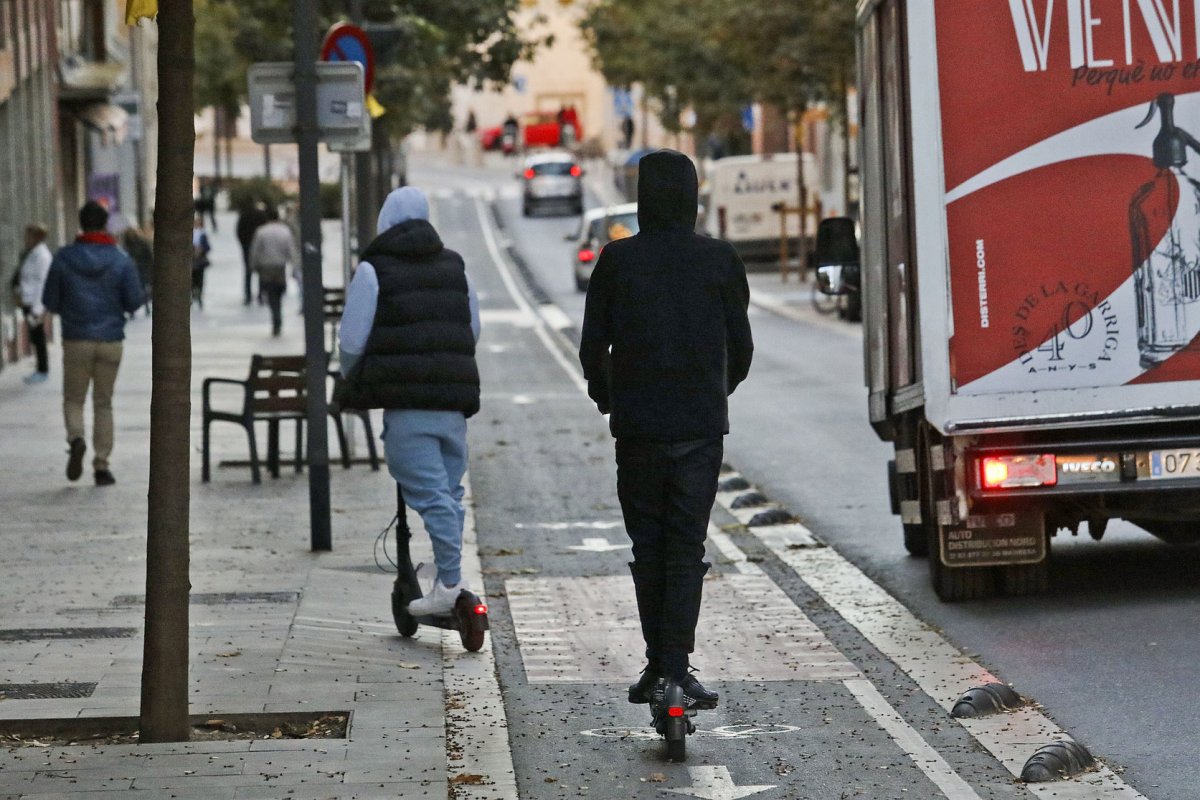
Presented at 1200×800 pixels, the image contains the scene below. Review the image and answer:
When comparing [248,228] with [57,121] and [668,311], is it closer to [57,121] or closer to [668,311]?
[57,121]

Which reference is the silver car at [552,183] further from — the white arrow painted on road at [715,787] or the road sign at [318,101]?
the white arrow painted on road at [715,787]

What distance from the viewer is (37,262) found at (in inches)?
1017

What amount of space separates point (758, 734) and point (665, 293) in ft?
4.86

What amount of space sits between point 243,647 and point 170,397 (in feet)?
6.37

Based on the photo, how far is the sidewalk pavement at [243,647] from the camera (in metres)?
6.73

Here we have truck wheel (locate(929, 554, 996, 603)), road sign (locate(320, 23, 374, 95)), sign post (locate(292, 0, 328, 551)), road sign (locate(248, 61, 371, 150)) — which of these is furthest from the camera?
road sign (locate(320, 23, 374, 95))

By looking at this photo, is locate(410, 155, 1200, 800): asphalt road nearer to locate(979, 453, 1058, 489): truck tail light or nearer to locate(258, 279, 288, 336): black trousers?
locate(979, 453, 1058, 489): truck tail light

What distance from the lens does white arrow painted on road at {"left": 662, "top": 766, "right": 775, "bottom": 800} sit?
6.73 meters

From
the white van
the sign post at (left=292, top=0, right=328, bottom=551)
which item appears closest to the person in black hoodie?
the sign post at (left=292, top=0, right=328, bottom=551)

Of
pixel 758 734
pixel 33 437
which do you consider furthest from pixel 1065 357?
pixel 33 437

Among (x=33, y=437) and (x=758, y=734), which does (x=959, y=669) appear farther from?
(x=33, y=437)

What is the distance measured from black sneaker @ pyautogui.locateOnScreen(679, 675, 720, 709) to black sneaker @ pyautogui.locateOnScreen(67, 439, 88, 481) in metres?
9.19

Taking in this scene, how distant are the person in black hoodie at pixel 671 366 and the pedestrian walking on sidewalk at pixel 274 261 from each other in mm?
26481

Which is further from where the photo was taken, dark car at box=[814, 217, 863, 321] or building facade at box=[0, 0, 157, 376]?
building facade at box=[0, 0, 157, 376]
